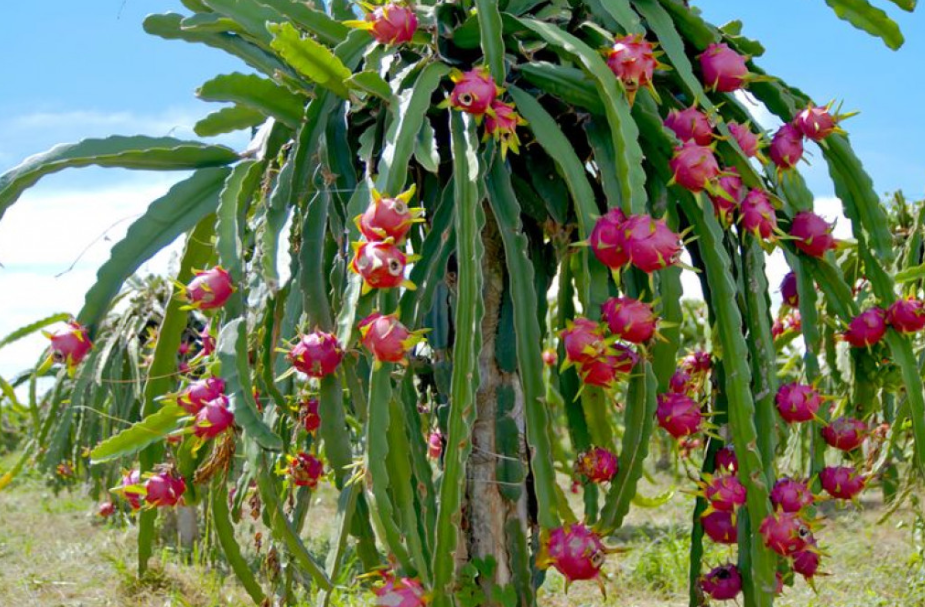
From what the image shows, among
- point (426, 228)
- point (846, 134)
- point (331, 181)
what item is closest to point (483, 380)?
point (426, 228)

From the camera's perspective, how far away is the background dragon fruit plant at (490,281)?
5.02 feet

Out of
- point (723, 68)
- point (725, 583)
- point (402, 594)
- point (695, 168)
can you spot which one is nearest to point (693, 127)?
point (695, 168)

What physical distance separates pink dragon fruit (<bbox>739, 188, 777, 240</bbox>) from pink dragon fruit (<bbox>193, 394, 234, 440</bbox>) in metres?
0.96

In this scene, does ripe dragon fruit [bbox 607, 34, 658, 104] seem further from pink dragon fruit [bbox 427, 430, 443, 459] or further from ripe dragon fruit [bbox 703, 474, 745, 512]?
pink dragon fruit [bbox 427, 430, 443, 459]

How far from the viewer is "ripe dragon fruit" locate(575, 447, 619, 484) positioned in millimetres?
1685

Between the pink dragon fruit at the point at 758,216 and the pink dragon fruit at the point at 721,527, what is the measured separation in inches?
20.5

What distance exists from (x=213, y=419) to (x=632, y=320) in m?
0.70

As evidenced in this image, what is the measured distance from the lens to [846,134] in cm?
202

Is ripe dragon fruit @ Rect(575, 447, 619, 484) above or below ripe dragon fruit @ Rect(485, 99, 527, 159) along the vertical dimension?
below

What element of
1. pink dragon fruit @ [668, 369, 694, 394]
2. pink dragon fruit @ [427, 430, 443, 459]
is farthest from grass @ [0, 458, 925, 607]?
pink dragon fruit @ [668, 369, 694, 394]

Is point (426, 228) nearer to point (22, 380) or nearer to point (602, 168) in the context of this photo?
point (602, 168)

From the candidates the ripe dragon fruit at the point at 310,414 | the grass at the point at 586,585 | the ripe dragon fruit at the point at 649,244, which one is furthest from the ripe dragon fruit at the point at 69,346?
the grass at the point at 586,585

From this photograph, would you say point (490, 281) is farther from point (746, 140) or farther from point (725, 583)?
point (725, 583)

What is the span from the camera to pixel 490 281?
6.59 ft
